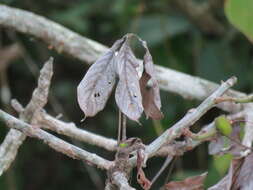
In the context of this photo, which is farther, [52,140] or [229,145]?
[229,145]

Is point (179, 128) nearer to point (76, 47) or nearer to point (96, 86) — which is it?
point (96, 86)

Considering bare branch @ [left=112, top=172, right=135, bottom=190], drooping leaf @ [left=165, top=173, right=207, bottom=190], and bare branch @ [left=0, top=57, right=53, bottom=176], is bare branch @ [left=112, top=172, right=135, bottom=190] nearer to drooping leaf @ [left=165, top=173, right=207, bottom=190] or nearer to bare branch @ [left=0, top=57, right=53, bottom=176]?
drooping leaf @ [left=165, top=173, right=207, bottom=190]

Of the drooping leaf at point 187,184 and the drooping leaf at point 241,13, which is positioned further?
the drooping leaf at point 241,13

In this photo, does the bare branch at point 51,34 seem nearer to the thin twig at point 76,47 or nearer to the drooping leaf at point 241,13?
the thin twig at point 76,47

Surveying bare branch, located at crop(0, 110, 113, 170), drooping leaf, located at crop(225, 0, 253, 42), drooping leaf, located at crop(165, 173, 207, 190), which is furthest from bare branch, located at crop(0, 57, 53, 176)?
drooping leaf, located at crop(225, 0, 253, 42)

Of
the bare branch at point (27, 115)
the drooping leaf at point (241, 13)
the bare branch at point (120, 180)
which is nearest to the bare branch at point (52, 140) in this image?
the bare branch at point (120, 180)

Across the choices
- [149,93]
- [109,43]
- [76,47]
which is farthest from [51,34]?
[109,43]

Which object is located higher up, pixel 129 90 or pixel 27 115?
pixel 129 90
